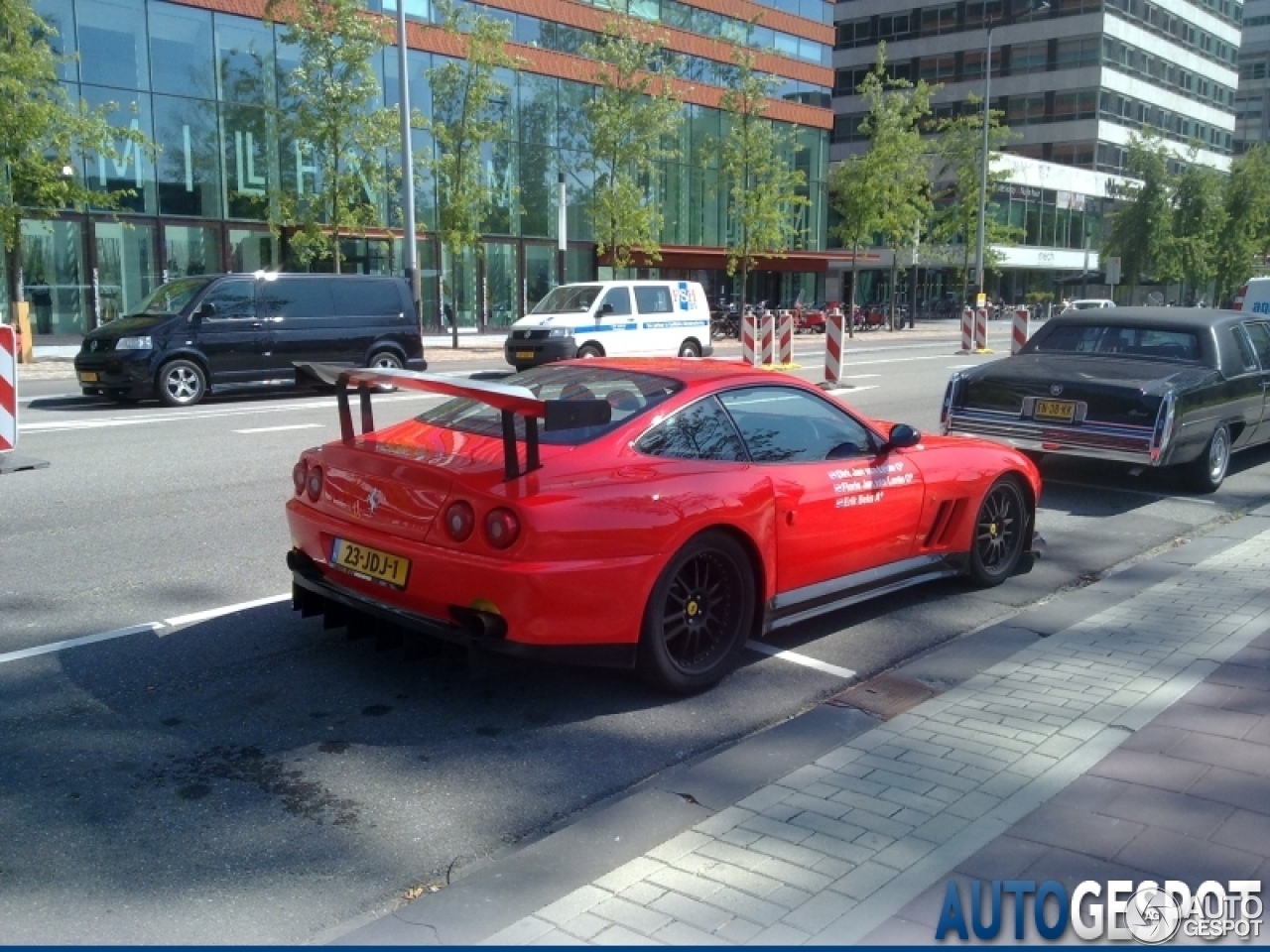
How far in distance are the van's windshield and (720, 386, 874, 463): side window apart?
17549 mm

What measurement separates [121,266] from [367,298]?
46.6 ft

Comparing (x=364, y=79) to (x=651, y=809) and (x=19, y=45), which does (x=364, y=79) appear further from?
(x=651, y=809)

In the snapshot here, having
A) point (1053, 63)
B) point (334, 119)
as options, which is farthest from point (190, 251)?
point (1053, 63)

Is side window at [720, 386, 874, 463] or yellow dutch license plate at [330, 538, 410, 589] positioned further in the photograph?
side window at [720, 386, 874, 463]

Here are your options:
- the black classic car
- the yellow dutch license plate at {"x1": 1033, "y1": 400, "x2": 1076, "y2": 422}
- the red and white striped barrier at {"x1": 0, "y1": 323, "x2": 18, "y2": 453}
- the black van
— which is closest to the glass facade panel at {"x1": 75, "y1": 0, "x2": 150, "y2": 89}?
the black van

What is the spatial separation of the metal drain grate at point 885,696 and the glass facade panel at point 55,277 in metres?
28.1

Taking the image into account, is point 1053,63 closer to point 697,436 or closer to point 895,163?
point 895,163

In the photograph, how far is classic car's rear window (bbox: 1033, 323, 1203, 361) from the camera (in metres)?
10.8

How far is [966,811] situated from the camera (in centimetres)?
400

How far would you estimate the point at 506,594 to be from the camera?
4.65 m

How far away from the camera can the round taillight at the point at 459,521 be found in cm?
477

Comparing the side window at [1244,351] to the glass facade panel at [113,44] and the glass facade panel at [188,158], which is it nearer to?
the glass facade panel at [188,158]

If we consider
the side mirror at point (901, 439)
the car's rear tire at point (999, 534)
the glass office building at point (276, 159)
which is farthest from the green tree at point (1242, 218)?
the side mirror at point (901, 439)

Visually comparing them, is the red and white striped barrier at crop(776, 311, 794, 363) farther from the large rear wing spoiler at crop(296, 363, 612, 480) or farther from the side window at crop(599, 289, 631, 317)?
the large rear wing spoiler at crop(296, 363, 612, 480)
